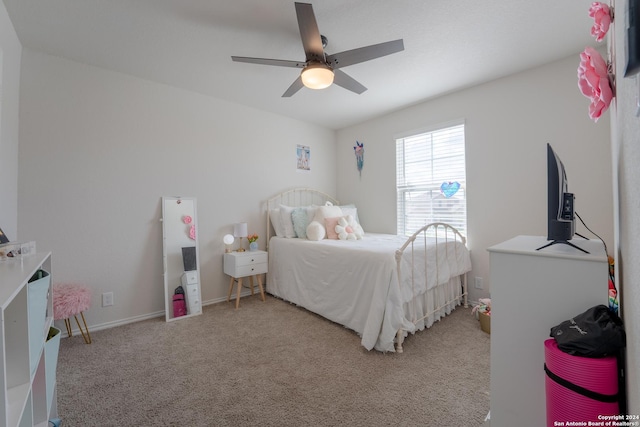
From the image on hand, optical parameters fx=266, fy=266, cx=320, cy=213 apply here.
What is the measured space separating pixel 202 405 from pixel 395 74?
3.14 m

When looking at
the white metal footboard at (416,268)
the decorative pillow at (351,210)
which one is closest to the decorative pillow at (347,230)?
the decorative pillow at (351,210)

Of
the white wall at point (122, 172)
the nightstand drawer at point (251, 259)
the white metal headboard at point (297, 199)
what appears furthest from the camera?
the white metal headboard at point (297, 199)

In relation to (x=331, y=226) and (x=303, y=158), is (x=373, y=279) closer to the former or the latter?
(x=331, y=226)

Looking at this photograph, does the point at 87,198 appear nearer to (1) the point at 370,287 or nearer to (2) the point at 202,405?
(2) the point at 202,405

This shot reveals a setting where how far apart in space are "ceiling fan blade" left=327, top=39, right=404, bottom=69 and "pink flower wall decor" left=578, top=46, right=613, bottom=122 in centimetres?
106

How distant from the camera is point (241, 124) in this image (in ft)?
11.5

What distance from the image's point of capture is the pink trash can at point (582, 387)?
795mm

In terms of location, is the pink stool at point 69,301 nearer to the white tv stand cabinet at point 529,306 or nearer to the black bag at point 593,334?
the white tv stand cabinet at point 529,306

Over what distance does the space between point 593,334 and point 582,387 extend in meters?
0.17

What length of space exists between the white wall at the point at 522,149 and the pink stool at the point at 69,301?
150 inches

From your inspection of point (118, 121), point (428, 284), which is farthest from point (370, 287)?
point (118, 121)

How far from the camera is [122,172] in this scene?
268cm

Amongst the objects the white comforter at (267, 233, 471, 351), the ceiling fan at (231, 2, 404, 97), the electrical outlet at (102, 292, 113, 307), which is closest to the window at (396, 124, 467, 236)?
the white comforter at (267, 233, 471, 351)

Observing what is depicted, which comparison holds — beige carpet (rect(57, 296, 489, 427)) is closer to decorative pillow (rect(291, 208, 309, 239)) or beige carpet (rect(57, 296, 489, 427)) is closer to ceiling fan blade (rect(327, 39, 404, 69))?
decorative pillow (rect(291, 208, 309, 239))
